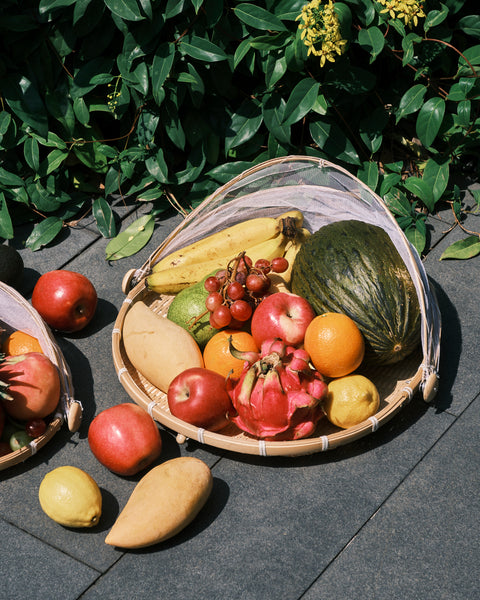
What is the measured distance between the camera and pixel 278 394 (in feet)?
7.59

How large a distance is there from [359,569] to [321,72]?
241 cm

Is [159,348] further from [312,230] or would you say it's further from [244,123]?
[244,123]

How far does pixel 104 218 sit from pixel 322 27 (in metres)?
1.50

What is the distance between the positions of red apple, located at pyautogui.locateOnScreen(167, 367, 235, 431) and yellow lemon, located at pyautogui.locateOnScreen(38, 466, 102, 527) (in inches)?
15.8

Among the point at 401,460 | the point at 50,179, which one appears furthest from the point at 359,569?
the point at 50,179

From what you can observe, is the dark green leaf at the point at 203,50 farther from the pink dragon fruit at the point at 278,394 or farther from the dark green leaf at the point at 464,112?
the pink dragon fruit at the point at 278,394

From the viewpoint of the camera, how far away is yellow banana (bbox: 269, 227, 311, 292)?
2.87 meters

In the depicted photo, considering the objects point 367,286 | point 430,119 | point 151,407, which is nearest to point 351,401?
point 367,286

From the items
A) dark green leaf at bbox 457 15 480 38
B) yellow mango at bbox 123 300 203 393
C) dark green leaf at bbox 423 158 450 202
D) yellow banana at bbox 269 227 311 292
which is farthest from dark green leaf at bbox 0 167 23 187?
dark green leaf at bbox 457 15 480 38

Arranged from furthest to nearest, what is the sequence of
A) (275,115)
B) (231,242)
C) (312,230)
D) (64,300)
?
(275,115)
(312,230)
(231,242)
(64,300)

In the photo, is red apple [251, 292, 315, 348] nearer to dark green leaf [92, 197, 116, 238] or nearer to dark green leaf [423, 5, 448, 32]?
dark green leaf [92, 197, 116, 238]

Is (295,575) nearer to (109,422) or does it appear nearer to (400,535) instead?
(400,535)

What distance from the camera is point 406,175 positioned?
3.74m

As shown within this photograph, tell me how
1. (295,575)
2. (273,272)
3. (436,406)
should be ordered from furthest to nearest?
(273,272) < (436,406) < (295,575)
